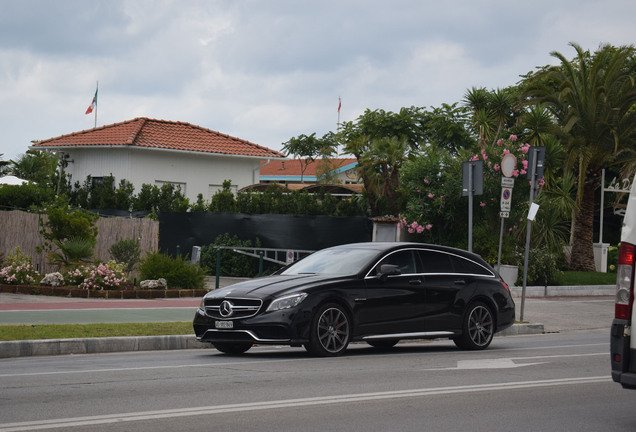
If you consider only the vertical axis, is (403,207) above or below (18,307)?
above

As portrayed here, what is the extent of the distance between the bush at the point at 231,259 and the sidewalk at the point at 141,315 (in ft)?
5.38

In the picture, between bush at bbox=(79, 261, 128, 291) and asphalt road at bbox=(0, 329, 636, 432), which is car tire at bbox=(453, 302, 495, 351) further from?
bush at bbox=(79, 261, 128, 291)

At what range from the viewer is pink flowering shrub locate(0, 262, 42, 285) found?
2095 cm

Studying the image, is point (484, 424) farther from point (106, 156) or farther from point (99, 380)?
point (106, 156)

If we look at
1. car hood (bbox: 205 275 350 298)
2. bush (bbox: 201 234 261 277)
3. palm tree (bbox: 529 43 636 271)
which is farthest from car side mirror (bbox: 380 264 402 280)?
palm tree (bbox: 529 43 636 271)

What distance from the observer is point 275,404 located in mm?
7758

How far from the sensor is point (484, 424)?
7027 mm

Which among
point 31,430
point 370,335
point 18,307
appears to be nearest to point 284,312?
point 370,335

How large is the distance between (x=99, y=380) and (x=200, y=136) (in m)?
31.2

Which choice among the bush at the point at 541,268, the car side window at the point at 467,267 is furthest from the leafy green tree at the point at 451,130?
the car side window at the point at 467,267

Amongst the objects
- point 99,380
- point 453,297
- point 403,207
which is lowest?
point 99,380

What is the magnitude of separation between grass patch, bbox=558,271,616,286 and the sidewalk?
196 centimetres

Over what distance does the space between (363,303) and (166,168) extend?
1046 inches

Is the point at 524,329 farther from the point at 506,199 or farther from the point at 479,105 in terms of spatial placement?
the point at 479,105
